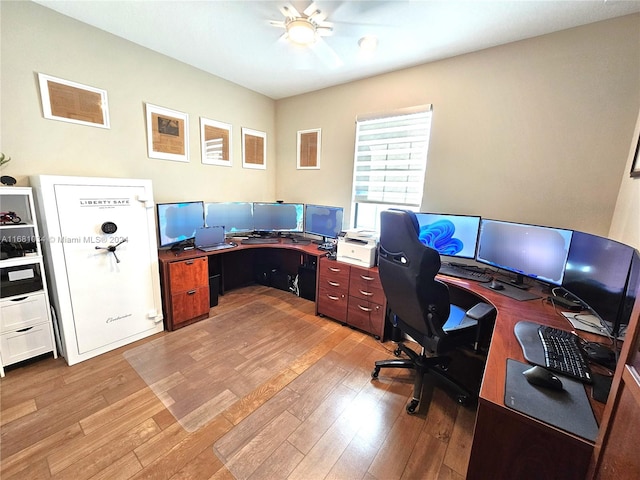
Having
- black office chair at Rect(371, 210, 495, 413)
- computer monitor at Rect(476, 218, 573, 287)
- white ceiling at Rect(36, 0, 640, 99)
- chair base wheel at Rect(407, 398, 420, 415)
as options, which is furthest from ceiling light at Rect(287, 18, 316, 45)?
chair base wheel at Rect(407, 398, 420, 415)

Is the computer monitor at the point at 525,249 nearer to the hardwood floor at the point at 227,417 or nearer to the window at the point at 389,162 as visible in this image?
the window at the point at 389,162

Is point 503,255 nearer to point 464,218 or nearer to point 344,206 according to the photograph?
point 464,218

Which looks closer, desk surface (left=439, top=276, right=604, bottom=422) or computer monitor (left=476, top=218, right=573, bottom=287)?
desk surface (left=439, top=276, right=604, bottom=422)

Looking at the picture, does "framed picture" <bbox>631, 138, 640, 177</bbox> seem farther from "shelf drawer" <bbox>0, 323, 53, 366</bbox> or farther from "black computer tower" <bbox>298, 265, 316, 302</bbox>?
"shelf drawer" <bbox>0, 323, 53, 366</bbox>

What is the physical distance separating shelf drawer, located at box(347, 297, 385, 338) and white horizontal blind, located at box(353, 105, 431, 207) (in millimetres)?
1156

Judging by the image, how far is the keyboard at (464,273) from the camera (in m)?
2.06

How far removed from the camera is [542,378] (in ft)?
2.99

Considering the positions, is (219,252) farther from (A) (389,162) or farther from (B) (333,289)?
(A) (389,162)

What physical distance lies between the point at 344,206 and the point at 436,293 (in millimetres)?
1893

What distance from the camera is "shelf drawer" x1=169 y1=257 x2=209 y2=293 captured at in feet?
7.92

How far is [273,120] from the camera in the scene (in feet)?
12.3

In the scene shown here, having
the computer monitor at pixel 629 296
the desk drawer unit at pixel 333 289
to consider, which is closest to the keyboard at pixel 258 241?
the desk drawer unit at pixel 333 289

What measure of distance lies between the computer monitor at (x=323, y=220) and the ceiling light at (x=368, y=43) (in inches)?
60.2

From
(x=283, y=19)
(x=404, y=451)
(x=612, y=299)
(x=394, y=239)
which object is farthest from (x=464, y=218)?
(x=283, y=19)
